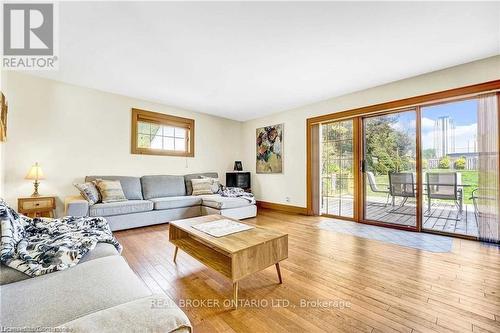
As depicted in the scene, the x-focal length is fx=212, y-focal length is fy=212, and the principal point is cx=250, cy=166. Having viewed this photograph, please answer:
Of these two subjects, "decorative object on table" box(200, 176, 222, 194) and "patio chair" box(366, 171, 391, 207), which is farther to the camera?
"decorative object on table" box(200, 176, 222, 194)

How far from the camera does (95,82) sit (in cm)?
348

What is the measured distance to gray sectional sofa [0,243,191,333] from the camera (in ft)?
2.30

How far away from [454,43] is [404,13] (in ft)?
3.29

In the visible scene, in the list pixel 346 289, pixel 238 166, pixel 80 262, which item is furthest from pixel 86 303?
pixel 238 166

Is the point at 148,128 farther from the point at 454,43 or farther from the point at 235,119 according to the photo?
the point at 454,43

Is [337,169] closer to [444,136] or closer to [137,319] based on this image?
[444,136]

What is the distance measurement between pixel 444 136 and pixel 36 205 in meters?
5.99

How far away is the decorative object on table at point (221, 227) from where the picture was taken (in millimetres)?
1926

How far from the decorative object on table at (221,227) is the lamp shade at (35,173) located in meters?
2.70

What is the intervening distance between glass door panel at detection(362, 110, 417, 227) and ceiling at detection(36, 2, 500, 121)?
2.38ft

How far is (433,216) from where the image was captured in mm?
3291

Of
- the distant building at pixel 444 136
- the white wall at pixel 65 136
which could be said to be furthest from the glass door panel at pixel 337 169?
the white wall at pixel 65 136

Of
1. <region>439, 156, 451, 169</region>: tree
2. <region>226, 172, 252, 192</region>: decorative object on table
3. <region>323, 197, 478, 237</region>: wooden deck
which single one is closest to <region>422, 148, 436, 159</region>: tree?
<region>439, 156, 451, 169</region>: tree

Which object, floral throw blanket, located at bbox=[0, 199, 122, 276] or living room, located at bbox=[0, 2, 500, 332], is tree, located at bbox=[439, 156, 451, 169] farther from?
floral throw blanket, located at bbox=[0, 199, 122, 276]
